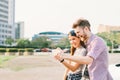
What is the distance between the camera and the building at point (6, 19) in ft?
504

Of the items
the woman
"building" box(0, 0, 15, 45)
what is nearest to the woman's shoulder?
the woman

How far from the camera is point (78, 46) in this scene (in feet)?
14.4

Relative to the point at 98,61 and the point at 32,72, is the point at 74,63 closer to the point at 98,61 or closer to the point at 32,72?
the point at 98,61

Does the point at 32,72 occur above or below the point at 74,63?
below

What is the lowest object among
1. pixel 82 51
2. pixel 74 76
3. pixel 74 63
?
pixel 74 76

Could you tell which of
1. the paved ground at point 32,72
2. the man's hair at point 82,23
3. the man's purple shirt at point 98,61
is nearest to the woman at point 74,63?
the man's purple shirt at point 98,61

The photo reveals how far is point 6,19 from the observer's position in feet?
525

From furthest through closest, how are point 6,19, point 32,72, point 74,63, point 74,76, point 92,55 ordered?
point 6,19, point 32,72, point 74,76, point 74,63, point 92,55

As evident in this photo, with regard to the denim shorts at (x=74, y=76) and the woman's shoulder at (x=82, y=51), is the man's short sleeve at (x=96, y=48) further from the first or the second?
the denim shorts at (x=74, y=76)

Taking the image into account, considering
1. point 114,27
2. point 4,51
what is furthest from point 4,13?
point 4,51

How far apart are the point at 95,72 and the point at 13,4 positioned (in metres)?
171

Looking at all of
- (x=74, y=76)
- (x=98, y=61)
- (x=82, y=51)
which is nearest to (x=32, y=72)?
(x=74, y=76)

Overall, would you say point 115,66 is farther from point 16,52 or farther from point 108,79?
point 16,52

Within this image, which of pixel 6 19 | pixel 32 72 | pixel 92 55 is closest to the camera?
pixel 92 55
